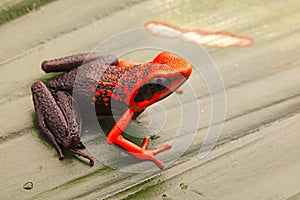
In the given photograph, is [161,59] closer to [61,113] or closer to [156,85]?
[156,85]

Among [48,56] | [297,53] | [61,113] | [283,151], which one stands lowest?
[283,151]

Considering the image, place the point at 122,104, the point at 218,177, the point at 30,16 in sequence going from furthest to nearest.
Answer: the point at 30,16 → the point at 122,104 → the point at 218,177

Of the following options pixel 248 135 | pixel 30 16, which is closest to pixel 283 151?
pixel 248 135

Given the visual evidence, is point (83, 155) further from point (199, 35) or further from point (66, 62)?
point (199, 35)

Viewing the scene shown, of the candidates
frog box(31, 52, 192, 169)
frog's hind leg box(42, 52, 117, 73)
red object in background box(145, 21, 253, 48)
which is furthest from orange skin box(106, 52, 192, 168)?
red object in background box(145, 21, 253, 48)

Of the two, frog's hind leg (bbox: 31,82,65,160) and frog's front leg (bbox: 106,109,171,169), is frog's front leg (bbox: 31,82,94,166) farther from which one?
frog's front leg (bbox: 106,109,171,169)

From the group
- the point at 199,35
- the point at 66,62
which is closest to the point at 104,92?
the point at 66,62

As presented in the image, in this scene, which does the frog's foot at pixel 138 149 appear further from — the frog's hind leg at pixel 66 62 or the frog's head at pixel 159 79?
the frog's hind leg at pixel 66 62
